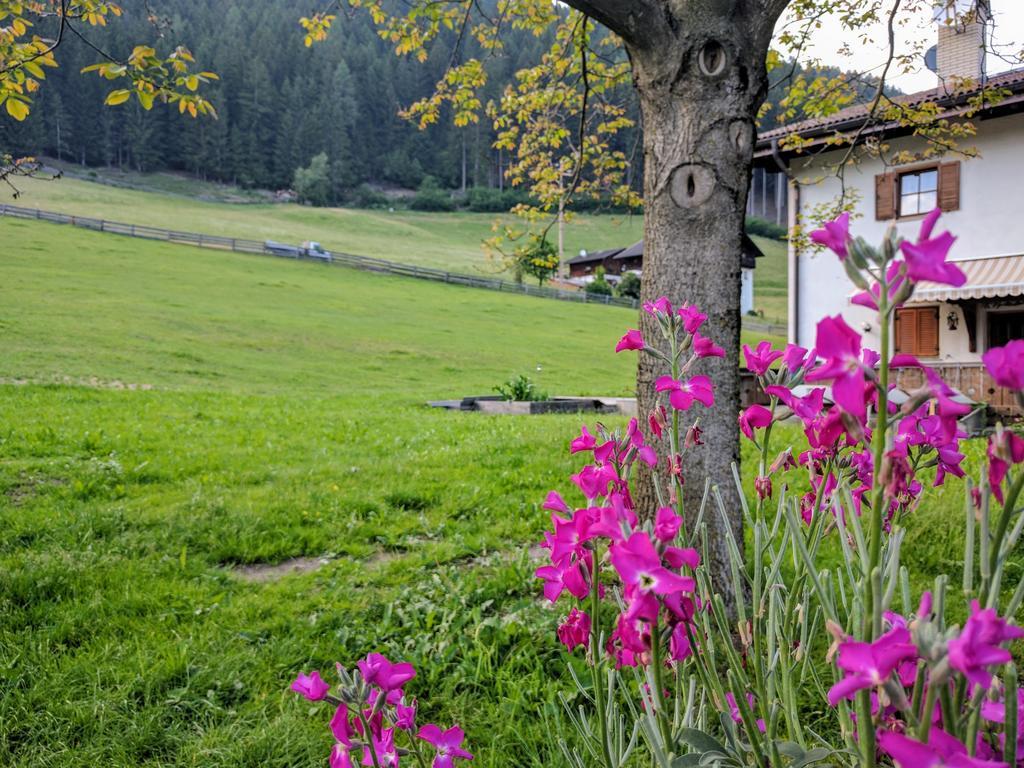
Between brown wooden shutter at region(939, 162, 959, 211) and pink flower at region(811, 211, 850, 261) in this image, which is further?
Answer: brown wooden shutter at region(939, 162, 959, 211)

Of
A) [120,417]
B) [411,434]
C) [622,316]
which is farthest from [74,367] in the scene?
[622,316]

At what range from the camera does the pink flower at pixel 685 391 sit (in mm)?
1250

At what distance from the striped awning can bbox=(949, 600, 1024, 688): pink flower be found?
13905 millimetres

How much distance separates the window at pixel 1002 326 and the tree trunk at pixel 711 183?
14.7 metres

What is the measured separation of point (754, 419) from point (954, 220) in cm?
1639

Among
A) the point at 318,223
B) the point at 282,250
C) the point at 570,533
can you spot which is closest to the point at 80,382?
the point at 570,533

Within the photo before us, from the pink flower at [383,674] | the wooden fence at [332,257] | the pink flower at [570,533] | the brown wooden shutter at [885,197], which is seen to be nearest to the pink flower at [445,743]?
the pink flower at [383,674]

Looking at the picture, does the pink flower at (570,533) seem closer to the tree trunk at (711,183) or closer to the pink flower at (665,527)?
the pink flower at (665,527)

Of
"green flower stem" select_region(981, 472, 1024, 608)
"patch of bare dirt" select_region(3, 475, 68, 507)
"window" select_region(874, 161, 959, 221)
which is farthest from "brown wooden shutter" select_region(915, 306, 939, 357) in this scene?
"green flower stem" select_region(981, 472, 1024, 608)

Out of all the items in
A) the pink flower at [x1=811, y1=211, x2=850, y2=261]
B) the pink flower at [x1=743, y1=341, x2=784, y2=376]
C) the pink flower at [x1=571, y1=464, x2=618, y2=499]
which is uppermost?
the pink flower at [x1=811, y1=211, x2=850, y2=261]

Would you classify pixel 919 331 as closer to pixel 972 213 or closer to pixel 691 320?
pixel 972 213

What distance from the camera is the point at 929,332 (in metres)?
15.4

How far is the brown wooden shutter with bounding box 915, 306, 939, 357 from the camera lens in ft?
50.4

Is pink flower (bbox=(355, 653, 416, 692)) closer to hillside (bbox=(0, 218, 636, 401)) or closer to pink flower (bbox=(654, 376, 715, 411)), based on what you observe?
pink flower (bbox=(654, 376, 715, 411))
